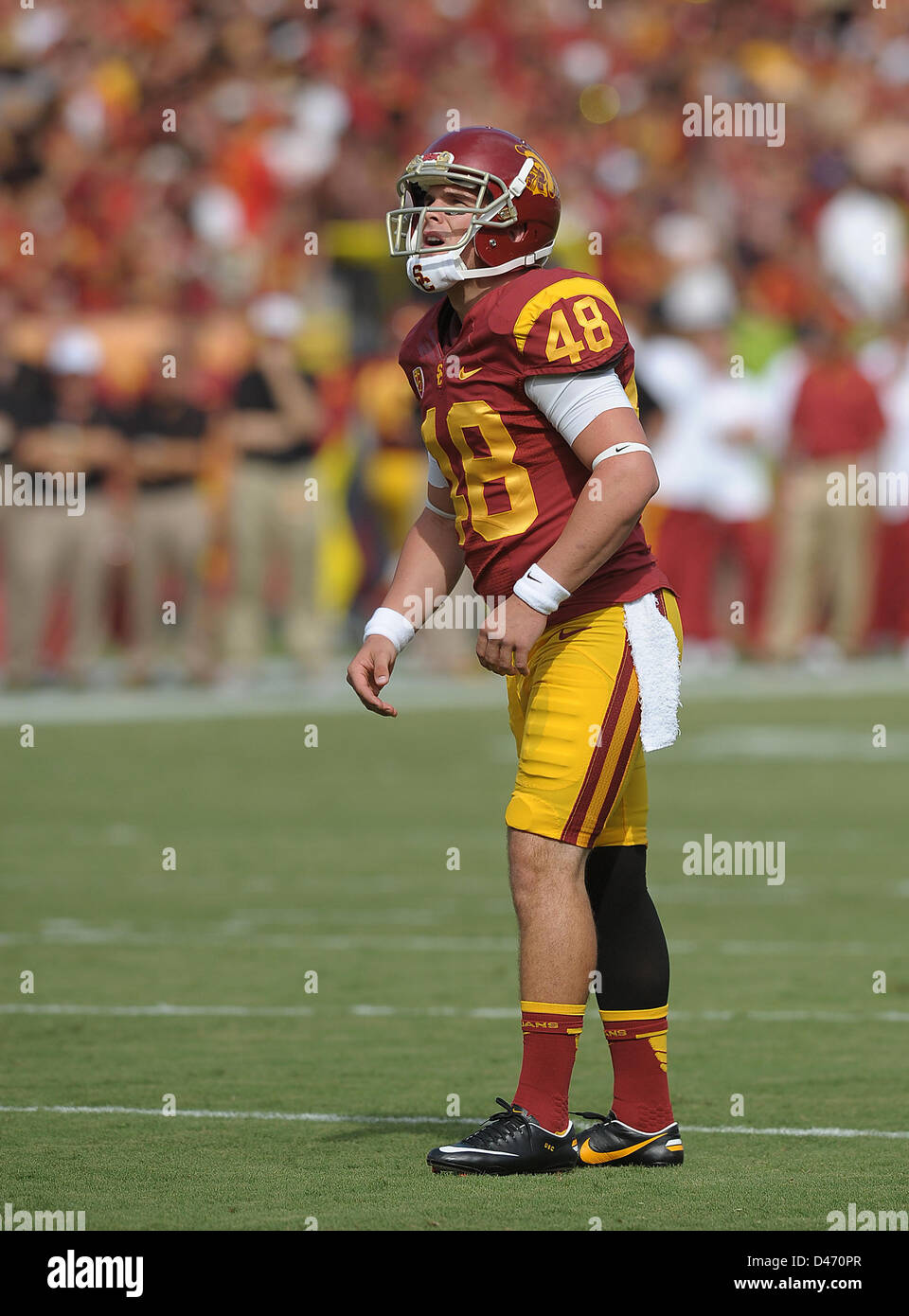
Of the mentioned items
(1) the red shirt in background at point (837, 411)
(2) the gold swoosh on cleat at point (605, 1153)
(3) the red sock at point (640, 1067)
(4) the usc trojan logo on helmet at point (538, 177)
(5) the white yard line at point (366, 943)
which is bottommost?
(2) the gold swoosh on cleat at point (605, 1153)

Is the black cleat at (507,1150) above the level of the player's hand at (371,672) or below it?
below

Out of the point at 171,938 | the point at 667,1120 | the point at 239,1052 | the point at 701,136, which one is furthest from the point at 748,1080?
the point at 701,136

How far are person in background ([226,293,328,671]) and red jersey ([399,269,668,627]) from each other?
12.3 meters

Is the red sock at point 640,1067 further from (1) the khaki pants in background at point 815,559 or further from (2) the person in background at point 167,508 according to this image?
(1) the khaki pants in background at point 815,559

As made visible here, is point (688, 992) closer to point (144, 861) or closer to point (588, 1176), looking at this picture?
point (588, 1176)

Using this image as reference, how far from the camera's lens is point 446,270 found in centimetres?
547

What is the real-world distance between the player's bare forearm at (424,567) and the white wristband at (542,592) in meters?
0.60

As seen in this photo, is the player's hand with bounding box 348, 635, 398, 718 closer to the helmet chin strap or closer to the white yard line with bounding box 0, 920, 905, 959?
the helmet chin strap

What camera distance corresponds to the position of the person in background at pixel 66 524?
17828 mm

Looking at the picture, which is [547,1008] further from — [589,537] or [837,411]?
[837,411]

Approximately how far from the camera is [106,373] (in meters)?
19.5

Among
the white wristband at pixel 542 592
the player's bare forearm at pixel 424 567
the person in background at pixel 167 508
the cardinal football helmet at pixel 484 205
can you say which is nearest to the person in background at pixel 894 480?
the person in background at pixel 167 508

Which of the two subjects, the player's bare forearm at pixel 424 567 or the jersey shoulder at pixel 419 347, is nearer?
the jersey shoulder at pixel 419 347

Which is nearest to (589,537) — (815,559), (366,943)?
(366,943)
